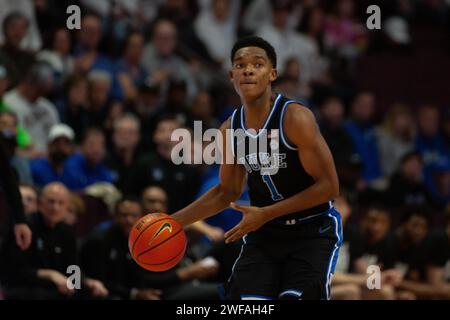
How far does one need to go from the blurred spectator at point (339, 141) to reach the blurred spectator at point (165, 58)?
1.73 meters

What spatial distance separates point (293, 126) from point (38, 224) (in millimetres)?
3224

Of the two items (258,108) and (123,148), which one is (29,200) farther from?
(258,108)

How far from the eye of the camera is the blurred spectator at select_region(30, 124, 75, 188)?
9.23 meters

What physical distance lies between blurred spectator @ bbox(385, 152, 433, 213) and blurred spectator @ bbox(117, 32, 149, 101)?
3.31m

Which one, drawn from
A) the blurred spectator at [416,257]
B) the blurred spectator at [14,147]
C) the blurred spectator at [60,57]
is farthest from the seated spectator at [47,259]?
the blurred spectator at [416,257]

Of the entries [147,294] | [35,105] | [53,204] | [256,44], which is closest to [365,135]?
[35,105]

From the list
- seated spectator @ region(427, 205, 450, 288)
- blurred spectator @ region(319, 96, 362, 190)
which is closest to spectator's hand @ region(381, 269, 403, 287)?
seated spectator @ region(427, 205, 450, 288)

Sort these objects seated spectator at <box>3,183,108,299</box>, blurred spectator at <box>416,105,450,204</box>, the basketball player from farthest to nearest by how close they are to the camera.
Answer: blurred spectator at <box>416,105,450,204</box>, seated spectator at <box>3,183,108,299</box>, the basketball player

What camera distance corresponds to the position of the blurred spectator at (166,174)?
31.3 ft

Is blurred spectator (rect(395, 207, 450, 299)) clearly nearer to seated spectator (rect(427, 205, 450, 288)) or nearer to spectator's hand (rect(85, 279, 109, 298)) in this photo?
seated spectator (rect(427, 205, 450, 288))

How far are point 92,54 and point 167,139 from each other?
1.81m

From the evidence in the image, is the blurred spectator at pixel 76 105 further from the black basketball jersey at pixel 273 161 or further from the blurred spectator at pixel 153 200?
the black basketball jersey at pixel 273 161

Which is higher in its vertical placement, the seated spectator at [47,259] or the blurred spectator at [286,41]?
the blurred spectator at [286,41]
